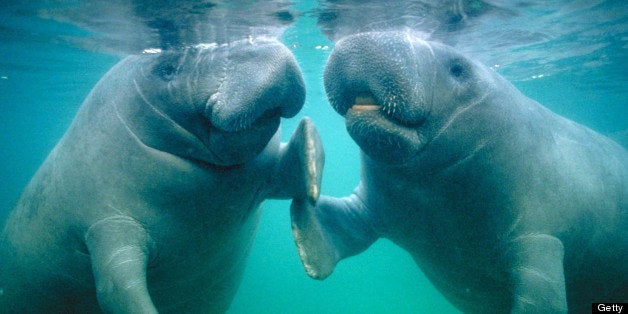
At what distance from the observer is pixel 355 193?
471cm

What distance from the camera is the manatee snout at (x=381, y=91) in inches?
114

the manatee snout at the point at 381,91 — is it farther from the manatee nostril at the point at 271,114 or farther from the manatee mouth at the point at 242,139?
the manatee mouth at the point at 242,139

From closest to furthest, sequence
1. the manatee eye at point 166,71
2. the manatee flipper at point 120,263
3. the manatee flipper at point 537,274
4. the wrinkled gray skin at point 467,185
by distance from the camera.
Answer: the wrinkled gray skin at point 467,185
the manatee flipper at point 120,263
the manatee flipper at point 537,274
the manatee eye at point 166,71

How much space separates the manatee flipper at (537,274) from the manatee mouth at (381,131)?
1.33m

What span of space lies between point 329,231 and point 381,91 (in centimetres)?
197

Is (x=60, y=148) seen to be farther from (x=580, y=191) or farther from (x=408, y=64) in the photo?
(x=580, y=191)

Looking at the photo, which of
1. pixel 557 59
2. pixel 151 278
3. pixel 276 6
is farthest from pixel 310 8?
pixel 557 59

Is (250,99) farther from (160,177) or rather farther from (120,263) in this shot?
(120,263)

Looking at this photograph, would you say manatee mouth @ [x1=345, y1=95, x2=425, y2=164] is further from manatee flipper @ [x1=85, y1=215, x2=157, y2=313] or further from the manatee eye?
manatee flipper @ [x1=85, y1=215, x2=157, y2=313]

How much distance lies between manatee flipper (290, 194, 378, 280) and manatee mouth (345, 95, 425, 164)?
1077 millimetres

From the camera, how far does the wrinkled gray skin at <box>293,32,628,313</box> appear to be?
9.87 ft

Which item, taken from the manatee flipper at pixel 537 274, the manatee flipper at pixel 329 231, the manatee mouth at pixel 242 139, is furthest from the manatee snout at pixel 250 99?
the manatee flipper at pixel 537 274

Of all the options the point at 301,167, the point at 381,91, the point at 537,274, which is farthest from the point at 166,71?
the point at 537,274

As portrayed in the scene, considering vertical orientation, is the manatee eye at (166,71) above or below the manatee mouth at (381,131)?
above
